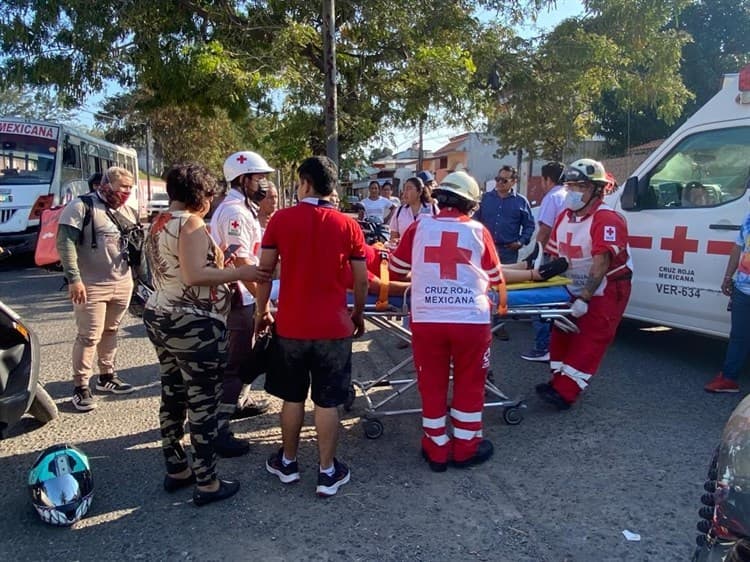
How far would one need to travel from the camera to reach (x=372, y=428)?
3.97 m

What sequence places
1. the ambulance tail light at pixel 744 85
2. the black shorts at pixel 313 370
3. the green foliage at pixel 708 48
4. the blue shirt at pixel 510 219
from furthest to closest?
the green foliage at pixel 708 48, the blue shirt at pixel 510 219, the ambulance tail light at pixel 744 85, the black shorts at pixel 313 370

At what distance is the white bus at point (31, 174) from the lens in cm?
1163

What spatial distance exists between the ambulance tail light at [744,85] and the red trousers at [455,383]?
328cm

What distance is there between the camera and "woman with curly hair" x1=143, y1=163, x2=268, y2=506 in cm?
292

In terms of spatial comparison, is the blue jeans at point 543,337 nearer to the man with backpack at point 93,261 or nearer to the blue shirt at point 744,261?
the blue shirt at point 744,261

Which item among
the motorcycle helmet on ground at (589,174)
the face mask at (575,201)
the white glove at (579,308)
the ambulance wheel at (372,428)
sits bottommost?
the ambulance wheel at (372,428)

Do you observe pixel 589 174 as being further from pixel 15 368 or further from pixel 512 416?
pixel 15 368

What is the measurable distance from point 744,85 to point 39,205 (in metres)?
12.1

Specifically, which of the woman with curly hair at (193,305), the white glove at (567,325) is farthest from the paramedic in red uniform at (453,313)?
the woman with curly hair at (193,305)

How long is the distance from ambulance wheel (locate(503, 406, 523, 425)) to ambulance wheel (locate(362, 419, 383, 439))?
0.92m

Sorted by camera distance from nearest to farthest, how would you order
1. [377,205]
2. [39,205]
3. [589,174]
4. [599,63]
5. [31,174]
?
[589,174], [599,63], [377,205], [39,205], [31,174]

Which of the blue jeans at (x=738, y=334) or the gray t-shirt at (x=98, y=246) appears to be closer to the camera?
the gray t-shirt at (x=98, y=246)

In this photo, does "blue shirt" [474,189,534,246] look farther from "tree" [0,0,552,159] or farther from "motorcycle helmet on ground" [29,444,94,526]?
"motorcycle helmet on ground" [29,444,94,526]

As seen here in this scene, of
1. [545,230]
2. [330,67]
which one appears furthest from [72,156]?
[545,230]
